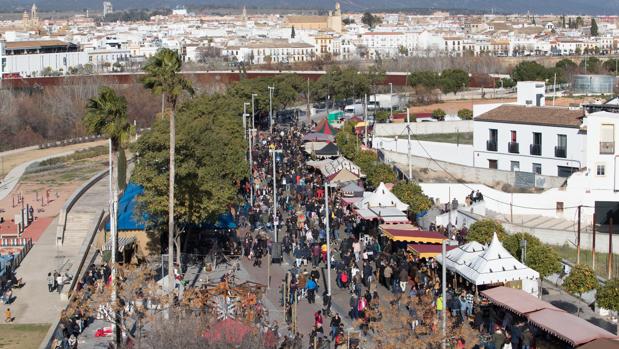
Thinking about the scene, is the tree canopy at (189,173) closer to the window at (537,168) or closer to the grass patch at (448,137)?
the window at (537,168)

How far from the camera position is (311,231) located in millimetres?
31906

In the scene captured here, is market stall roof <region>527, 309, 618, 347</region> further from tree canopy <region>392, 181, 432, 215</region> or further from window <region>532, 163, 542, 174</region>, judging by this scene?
window <region>532, 163, 542, 174</region>

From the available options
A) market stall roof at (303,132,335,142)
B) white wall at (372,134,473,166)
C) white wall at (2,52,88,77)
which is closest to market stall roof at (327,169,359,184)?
white wall at (372,134,473,166)

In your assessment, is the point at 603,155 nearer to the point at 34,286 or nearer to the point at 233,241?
the point at 233,241

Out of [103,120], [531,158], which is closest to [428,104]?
[531,158]

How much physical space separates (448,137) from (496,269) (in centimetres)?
3180

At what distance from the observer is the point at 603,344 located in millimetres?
18953

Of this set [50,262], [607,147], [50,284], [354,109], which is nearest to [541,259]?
[50,284]

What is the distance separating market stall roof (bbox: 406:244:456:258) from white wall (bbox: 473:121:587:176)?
13689mm

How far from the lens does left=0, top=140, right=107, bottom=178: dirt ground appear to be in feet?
203

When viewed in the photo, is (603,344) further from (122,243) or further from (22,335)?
(122,243)

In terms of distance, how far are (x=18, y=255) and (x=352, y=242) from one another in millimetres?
9232

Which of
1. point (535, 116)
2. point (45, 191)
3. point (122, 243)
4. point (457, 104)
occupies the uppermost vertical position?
point (535, 116)

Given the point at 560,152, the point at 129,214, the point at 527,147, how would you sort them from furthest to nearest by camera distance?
the point at 527,147 → the point at 560,152 → the point at 129,214
